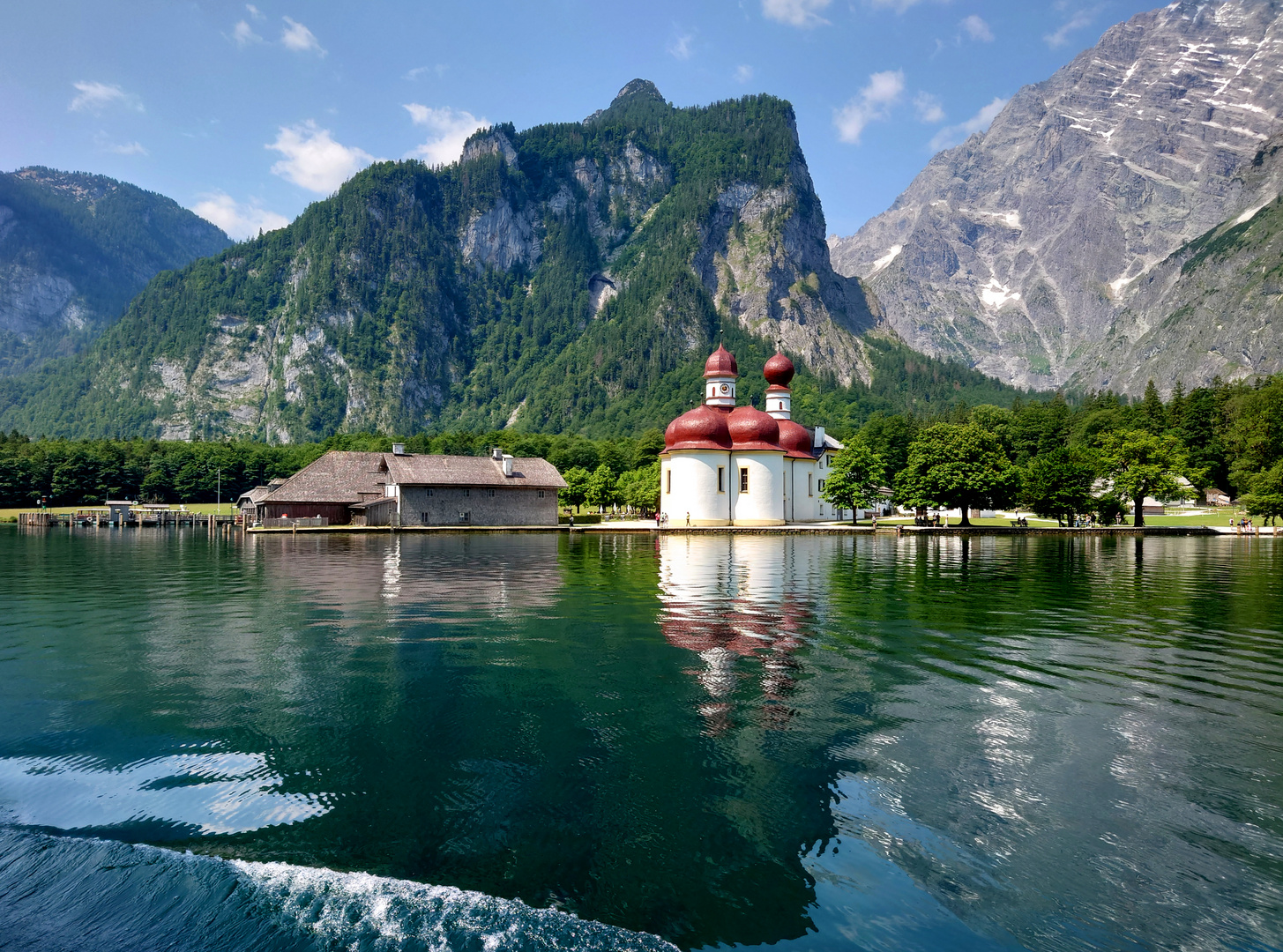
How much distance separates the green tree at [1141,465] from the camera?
6944cm

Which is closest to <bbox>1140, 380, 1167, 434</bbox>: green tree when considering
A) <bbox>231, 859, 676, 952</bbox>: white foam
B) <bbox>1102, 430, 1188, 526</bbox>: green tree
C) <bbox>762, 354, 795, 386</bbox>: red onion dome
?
<bbox>1102, 430, 1188, 526</bbox>: green tree

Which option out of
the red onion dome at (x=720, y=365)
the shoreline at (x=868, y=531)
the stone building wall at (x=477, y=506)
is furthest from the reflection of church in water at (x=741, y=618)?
the stone building wall at (x=477, y=506)

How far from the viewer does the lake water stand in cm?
645

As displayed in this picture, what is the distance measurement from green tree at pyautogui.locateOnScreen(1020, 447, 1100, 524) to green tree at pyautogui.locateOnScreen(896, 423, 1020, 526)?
6.07ft

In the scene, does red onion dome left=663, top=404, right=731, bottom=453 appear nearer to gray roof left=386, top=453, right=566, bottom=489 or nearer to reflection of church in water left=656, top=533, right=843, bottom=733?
gray roof left=386, top=453, right=566, bottom=489

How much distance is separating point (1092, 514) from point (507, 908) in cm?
Result: 8122

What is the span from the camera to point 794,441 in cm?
7525

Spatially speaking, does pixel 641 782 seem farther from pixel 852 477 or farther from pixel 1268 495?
pixel 1268 495

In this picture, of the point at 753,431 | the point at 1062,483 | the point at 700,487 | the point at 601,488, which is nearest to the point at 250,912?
the point at 700,487

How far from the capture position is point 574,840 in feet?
24.9

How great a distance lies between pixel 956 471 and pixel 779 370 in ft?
64.5

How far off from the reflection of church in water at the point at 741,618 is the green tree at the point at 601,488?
49.1 meters

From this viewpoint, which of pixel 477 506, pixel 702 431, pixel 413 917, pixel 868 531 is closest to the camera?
pixel 413 917

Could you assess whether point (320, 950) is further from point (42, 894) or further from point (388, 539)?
point (388, 539)
